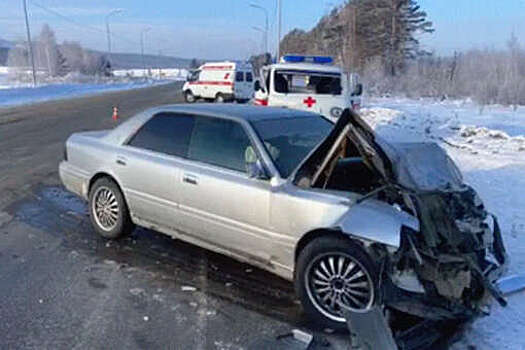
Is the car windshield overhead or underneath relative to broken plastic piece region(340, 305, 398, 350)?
overhead

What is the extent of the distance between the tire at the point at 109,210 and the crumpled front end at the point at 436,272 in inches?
119

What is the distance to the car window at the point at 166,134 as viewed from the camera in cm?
497

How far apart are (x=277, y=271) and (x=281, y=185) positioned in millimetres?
714

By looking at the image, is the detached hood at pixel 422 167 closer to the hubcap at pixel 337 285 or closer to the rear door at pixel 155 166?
the hubcap at pixel 337 285

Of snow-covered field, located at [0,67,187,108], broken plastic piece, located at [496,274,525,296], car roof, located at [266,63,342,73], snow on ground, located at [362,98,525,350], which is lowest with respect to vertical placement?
snow-covered field, located at [0,67,187,108]

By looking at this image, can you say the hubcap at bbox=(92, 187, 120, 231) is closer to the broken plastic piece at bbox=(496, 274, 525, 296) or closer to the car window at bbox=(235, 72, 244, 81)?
the broken plastic piece at bbox=(496, 274, 525, 296)

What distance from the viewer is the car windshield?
14.1 feet

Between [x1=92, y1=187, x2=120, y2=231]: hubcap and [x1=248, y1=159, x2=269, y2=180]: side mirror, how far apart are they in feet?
6.32

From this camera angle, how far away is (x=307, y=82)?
12.0 metres

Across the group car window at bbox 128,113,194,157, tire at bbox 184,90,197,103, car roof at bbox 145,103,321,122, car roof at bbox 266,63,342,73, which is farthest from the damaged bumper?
tire at bbox 184,90,197,103

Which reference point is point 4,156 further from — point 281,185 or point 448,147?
point 448,147

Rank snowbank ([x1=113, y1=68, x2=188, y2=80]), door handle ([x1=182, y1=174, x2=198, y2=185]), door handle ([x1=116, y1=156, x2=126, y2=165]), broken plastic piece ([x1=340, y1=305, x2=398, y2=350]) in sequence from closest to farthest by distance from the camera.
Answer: broken plastic piece ([x1=340, y1=305, x2=398, y2=350]), door handle ([x1=182, y1=174, x2=198, y2=185]), door handle ([x1=116, y1=156, x2=126, y2=165]), snowbank ([x1=113, y1=68, x2=188, y2=80])

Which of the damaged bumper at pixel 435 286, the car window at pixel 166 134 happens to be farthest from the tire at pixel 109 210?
the damaged bumper at pixel 435 286

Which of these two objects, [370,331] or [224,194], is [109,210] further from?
[370,331]
